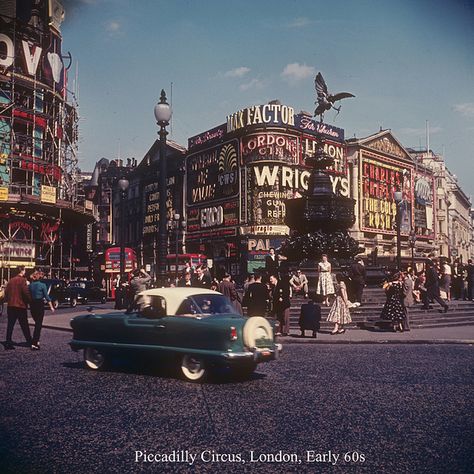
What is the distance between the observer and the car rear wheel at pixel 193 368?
8.71 meters

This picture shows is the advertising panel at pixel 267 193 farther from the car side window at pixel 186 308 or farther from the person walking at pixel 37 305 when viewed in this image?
the car side window at pixel 186 308

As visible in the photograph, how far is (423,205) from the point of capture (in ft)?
233

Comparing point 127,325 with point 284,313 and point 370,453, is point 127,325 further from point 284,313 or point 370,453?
point 284,313

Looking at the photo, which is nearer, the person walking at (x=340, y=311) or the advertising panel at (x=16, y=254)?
the person walking at (x=340, y=311)

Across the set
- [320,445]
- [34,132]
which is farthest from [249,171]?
[320,445]

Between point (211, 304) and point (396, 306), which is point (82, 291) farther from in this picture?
point (211, 304)

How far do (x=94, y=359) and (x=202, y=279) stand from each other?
7716mm

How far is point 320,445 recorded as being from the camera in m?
5.20

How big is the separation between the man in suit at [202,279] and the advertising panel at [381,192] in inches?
1733

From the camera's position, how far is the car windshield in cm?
915

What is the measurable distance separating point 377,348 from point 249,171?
39097mm

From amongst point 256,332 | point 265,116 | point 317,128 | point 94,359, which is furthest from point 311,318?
point 317,128

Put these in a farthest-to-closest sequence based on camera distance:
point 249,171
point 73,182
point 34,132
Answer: point 249,171 → point 73,182 → point 34,132

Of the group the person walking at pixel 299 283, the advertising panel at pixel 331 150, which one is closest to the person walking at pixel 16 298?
the person walking at pixel 299 283
